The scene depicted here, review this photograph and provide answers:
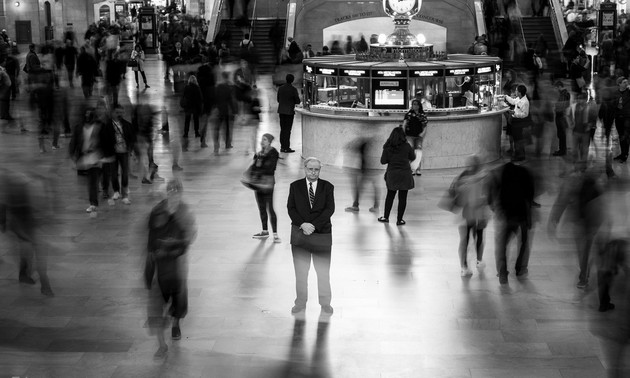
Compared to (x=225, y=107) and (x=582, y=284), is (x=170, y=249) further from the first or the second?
(x=225, y=107)

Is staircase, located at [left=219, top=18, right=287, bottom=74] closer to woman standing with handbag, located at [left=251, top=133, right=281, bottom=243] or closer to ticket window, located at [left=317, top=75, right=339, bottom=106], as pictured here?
ticket window, located at [left=317, top=75, right=339, bottom=106]

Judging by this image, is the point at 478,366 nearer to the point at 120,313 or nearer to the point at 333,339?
the point at 333,339

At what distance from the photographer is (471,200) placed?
12172mm

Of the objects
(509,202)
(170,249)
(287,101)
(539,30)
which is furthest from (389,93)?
(539,30)

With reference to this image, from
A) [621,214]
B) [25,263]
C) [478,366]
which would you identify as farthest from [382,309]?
[621,214]

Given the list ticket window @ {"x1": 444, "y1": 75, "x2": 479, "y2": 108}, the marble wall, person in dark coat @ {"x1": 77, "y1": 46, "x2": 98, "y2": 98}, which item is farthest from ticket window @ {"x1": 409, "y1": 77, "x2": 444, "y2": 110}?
the marble wall

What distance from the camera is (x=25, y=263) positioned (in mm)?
12125

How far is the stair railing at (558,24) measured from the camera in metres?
38.2

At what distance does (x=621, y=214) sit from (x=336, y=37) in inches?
994

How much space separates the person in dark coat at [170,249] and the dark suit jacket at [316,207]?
1.31 m

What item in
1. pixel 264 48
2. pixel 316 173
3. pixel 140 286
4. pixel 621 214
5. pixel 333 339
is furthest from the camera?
pixel 264 48

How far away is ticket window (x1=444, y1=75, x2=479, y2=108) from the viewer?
64.1ft

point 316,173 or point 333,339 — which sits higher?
point 316,173

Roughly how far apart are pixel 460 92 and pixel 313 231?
965 cm
